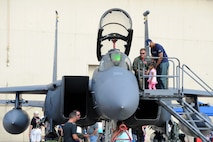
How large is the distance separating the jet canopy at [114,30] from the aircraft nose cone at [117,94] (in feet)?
4.10

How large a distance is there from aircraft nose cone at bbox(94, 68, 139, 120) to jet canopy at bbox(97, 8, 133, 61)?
1.25m

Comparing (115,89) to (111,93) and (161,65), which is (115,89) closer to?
(111,93)

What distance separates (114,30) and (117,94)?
2.20m

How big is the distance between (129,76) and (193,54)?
12.0 meters

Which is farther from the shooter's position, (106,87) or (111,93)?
(106,87)

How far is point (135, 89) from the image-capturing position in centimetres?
643

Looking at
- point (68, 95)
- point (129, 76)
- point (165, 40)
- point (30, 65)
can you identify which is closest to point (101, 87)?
point (129, 76)

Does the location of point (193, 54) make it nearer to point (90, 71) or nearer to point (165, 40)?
point (165, 40)

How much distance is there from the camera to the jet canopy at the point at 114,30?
7.84 m

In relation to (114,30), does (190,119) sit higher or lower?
lower

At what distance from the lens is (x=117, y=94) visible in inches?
238

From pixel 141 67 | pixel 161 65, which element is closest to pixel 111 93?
pixel 141 67

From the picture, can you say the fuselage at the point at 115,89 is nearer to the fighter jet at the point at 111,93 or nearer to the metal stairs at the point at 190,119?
the fighter jet at the point at 111,93

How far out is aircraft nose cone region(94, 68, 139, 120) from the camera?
5910 mm
